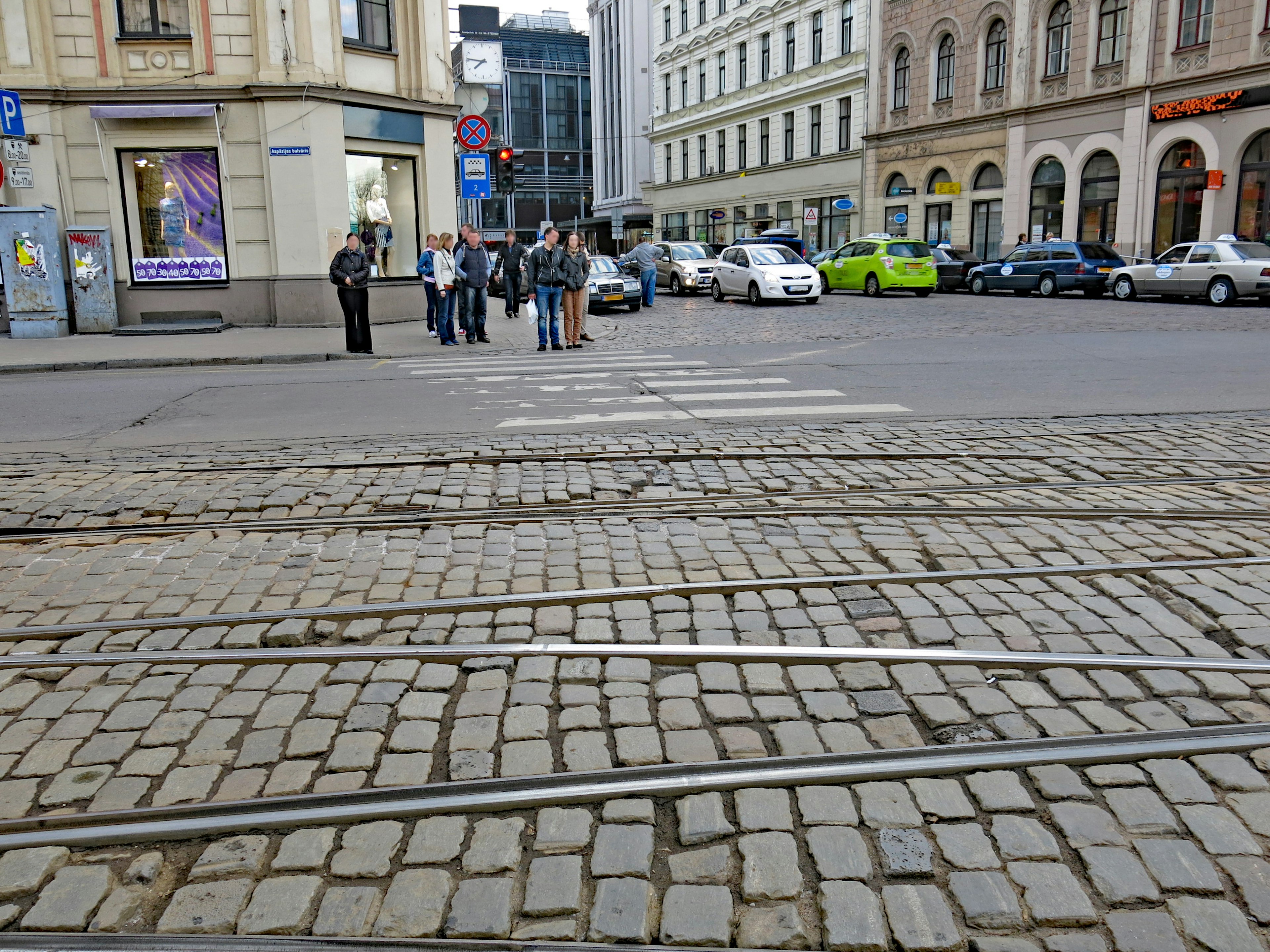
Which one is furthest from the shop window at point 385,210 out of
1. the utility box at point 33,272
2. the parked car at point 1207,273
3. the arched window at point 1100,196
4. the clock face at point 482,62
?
the arched window at point 1100,196

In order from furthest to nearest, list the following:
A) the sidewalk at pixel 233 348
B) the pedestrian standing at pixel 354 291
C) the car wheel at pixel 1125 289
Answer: the car wheel at pixel 1125 289
the pedestrian standing at pixel 354 291
the sidewalk at pixel 233 348

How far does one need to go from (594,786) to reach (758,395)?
330 inches

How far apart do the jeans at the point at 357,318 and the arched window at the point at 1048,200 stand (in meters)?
29.7

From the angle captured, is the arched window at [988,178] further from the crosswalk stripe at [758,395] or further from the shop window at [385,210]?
the crosswalk stripe at [758,395]

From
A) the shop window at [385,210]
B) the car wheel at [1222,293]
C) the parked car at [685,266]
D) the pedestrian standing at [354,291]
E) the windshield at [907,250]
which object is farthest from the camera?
the parked car at [685,266]

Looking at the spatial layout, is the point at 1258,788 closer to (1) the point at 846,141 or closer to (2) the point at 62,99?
(2) the point at 62,99

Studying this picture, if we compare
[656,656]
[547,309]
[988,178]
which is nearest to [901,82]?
[988,178]

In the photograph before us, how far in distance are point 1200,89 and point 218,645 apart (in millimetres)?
37170

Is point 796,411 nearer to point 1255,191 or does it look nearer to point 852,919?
point 852,919

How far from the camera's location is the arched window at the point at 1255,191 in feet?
106

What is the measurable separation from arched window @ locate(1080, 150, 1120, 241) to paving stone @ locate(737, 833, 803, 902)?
126ft

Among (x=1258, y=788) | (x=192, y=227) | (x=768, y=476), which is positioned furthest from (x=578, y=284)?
(x=1258, y=788)

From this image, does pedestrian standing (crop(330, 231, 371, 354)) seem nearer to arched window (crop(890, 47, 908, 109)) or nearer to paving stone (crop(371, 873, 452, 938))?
paving stone (crop(371, 873, 452, 938))

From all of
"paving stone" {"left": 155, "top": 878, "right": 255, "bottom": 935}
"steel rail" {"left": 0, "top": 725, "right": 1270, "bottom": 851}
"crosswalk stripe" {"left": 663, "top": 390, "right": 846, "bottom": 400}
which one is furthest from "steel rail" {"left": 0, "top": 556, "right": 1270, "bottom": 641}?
"crosswalk stripe" {"left": 663, "top": 390, "right": 846, "bottom": 400}
